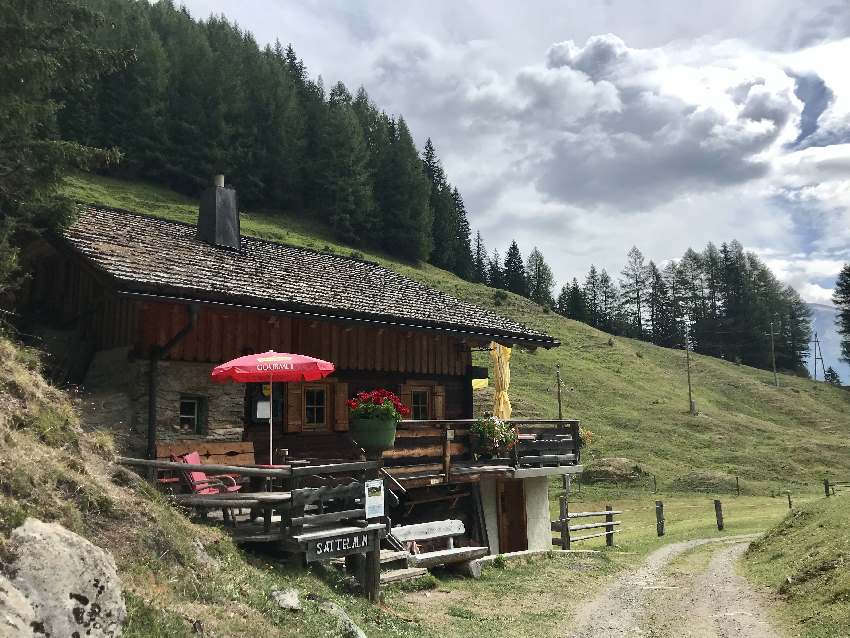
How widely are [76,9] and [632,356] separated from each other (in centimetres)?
6895

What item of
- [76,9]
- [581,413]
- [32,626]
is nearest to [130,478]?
[32,626]

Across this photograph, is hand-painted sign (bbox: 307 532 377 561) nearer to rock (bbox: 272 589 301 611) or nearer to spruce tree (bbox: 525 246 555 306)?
rock (bbox: 272 589 301 611)

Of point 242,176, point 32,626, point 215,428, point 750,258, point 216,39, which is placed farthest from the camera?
point 750,258

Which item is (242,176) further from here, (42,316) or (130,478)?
(130,478)

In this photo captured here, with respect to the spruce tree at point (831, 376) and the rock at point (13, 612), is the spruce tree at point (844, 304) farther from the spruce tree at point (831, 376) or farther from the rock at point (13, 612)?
the rock at point (13, 612)

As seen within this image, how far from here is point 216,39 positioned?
291ft

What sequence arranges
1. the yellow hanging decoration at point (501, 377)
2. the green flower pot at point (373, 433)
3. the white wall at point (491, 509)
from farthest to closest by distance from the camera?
the yellow hanging decoration at point (501, 377) < the white wall at point (491, 509) < the green flower pot at point (373, 433)

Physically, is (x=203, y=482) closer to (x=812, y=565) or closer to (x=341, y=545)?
(x=341, y=545)

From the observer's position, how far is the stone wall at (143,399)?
1251 cm

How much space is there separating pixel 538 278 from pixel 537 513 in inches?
3917

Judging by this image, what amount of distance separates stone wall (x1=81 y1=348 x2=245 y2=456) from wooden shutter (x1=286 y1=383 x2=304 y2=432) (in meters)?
1.11

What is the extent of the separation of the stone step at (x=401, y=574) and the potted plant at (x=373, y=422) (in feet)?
7.20

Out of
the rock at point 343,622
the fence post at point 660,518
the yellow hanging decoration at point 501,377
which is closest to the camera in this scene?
the rock at point 343,622

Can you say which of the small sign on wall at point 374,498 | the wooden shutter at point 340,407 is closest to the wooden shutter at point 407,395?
the wooden shutter at point 340,407
